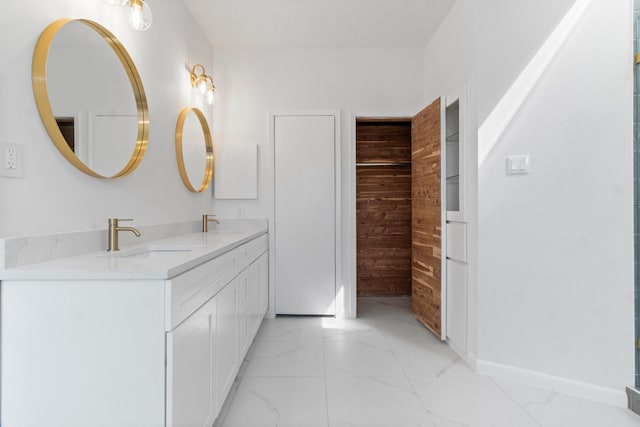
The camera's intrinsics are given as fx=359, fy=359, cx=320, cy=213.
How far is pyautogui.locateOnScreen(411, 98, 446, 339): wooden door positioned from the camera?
114 inches

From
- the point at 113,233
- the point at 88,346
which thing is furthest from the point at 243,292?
the point at 88,346

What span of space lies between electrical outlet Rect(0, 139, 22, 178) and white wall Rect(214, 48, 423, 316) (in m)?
2.28

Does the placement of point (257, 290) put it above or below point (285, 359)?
above

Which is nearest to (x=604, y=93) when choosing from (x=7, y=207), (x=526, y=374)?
(x=526, y=374)

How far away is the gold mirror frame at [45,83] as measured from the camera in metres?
1.35

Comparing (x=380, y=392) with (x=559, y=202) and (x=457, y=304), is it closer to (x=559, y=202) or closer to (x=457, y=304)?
(x=457, y=304)

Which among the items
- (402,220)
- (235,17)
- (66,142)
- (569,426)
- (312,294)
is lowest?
(569,426)

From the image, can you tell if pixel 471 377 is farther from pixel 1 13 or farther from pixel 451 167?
pixel 1 13

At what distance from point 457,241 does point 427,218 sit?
0.49 meters

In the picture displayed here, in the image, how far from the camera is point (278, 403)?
78.8 inches

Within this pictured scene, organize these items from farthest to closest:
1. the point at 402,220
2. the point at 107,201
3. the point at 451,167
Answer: the point at 402,220 < the point at 451,167 < the point at 107,201

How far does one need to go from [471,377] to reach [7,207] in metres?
2.57

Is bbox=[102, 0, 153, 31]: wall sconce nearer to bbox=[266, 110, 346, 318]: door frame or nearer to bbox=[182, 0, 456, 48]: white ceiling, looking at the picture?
bbox=[182, 0, 456, 48]: white ceiling

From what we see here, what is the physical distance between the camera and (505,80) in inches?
90.8
